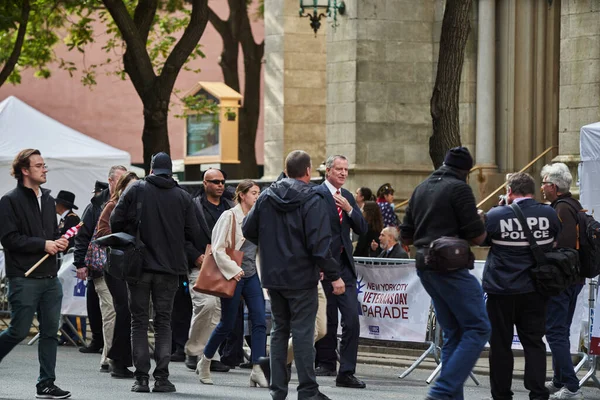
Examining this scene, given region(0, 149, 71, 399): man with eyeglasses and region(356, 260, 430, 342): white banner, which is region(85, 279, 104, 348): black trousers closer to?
region(356, 260, 430, 342): white banner

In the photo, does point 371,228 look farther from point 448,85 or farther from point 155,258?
point 155,258

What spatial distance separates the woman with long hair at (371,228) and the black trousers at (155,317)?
18.3 ft

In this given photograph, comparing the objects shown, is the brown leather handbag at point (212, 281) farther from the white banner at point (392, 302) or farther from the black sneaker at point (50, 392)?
the white banner at point (392, 302)

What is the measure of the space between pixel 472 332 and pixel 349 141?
13.6 m

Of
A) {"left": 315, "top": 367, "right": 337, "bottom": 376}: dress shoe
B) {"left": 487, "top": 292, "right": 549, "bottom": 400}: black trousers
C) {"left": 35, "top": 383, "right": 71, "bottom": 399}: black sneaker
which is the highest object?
{"left": 487, "top": 292, "right": 549, "bottom": 400}: black trousers

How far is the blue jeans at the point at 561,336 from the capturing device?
11.7m

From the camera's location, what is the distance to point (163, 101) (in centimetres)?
2108

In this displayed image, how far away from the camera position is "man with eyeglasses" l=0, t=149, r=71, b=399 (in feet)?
36.6

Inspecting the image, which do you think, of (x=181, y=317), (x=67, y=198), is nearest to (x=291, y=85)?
(x=67, y=198)

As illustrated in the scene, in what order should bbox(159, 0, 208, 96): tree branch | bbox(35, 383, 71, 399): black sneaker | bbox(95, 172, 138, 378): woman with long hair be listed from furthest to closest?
bbox(159, 0, 208, 96): tree branch → bbox(95, 172, 138, 378): woman with long hair → bbox(35, 383, 71, 399): black sneaker

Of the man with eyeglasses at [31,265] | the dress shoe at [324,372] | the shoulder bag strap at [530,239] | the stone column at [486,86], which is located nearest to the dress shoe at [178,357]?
the dress shoe at [324,372]

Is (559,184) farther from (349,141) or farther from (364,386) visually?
(349,141)

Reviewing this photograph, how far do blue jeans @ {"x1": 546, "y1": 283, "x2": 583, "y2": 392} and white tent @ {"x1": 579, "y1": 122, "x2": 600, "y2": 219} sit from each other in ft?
10.4

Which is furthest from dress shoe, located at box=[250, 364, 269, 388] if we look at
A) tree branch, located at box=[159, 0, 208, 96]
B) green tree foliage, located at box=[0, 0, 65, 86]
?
green tree foliage, located at box=[0, 0, 65, 86]
